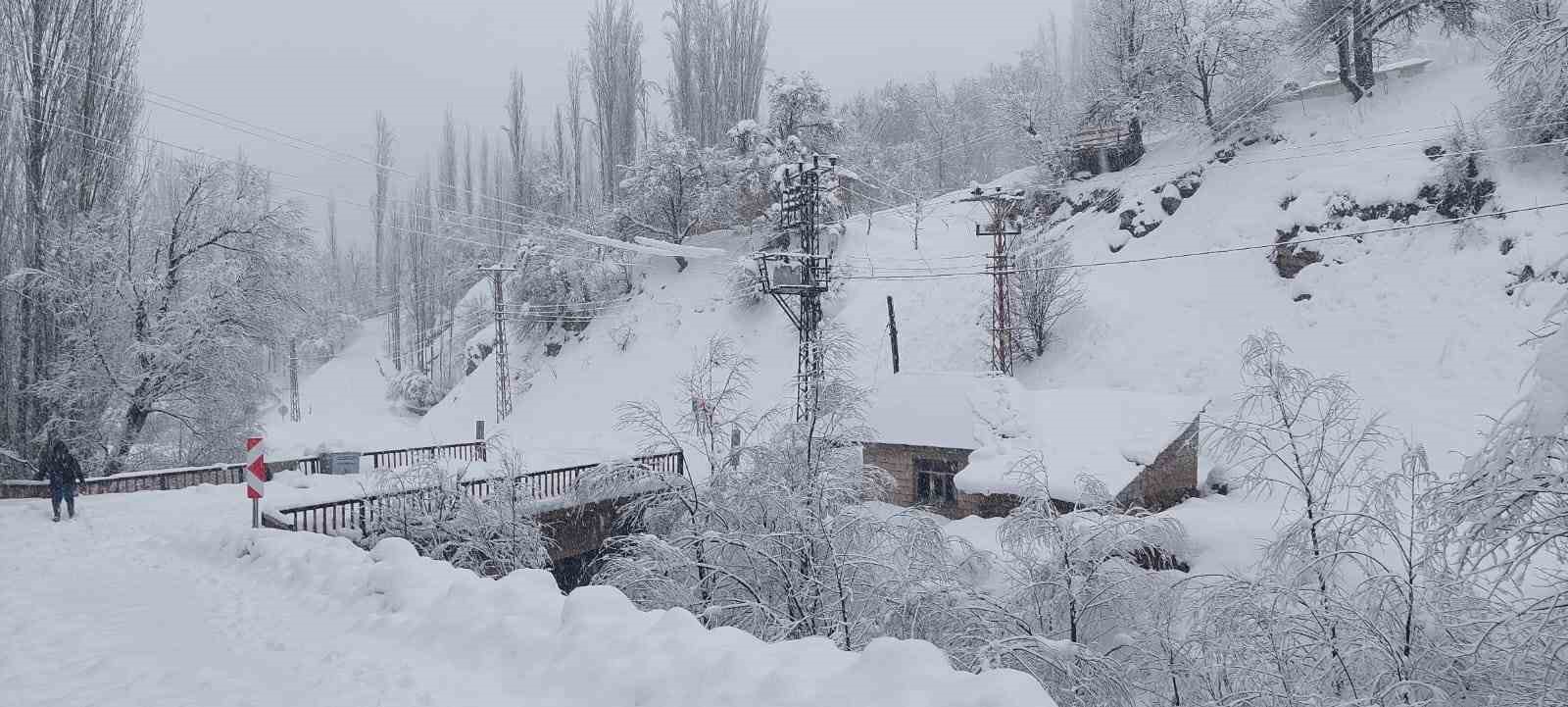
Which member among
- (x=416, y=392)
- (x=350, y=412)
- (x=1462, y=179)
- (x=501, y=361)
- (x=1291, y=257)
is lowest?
(x=350, y=412)

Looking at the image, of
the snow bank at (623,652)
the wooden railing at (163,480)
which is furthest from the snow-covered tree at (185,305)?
the snow bank at (623,652)

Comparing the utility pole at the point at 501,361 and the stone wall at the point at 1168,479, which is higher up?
the utility pole at the point at 501,361

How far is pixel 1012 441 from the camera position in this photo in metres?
18.1

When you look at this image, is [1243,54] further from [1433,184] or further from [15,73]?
[15,73]

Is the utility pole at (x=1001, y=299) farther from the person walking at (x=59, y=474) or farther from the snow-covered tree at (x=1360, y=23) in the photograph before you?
the person walking at (x=59, y=474)

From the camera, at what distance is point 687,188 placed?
43.5 m

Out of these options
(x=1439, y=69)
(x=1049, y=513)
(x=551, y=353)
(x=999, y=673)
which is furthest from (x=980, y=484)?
(x=551, y=353)

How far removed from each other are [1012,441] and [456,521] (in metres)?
11.8

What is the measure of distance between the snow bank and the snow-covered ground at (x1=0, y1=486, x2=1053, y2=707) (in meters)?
0.01

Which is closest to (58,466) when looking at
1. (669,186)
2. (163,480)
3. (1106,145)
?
(163,480)

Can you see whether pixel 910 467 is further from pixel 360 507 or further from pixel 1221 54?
pixel 1221 54

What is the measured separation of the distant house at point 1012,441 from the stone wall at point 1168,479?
0.09ft

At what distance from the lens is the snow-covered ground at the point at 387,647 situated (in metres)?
4.40

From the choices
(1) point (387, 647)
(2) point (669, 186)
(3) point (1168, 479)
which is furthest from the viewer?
(2) point (669, 186)
